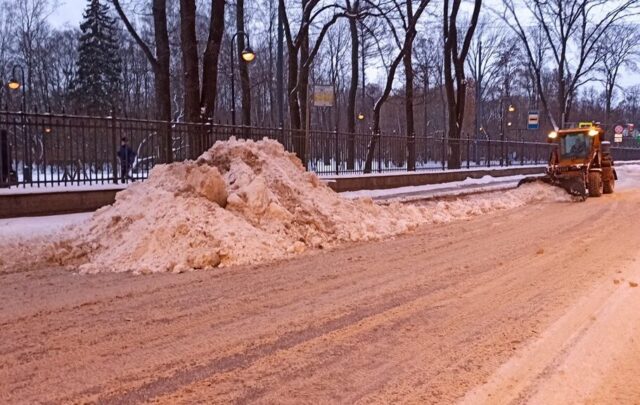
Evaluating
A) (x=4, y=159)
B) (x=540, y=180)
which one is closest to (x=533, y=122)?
(x=540, y=180)

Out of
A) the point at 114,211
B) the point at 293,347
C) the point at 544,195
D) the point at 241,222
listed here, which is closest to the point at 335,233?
the point at 241,222

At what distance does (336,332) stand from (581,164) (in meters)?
18.6

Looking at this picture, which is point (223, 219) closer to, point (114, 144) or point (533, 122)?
point (114, 144)

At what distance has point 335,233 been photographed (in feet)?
38.2

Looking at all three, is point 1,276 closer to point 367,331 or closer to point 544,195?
point 367,331

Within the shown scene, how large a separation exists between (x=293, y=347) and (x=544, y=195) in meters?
18.0

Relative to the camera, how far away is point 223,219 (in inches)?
398

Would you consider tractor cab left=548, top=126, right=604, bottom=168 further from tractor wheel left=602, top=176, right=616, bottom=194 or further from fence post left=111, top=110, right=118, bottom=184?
fence post left=111, top=110, right=118, bottom=184

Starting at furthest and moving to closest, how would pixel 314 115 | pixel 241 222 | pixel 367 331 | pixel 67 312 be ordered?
pixel 314 115 < pixel 241 222 < pixel 67 312 < pixel 367 331

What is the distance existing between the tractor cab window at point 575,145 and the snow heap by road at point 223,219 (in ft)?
36.3

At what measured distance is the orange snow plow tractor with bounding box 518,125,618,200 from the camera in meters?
21.1

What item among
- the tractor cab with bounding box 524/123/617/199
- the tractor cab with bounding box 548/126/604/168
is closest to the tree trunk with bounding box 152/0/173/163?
the tractor cab with bounding box 524/123/617/199

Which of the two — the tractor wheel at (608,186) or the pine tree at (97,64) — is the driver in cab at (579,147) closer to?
the tractor wheel at (608,186)

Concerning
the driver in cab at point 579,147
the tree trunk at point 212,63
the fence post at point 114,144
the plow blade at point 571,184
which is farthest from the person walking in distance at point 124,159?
the driver in cab at point 579,147
